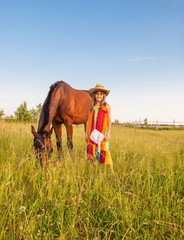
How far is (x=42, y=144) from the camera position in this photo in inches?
140

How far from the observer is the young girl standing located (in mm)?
3691

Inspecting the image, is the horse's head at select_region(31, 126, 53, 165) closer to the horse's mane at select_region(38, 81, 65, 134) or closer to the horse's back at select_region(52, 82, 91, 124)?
the horse's mane at select_region(38, 81, 65, 134)

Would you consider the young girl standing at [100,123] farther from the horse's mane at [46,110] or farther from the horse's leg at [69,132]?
the horse's leg at [69,132]

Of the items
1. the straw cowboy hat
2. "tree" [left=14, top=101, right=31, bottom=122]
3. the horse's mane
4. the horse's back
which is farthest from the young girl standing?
"tree" [left=14, top=101, right=31, bottom=122]

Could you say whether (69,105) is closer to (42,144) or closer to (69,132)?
(69,132)

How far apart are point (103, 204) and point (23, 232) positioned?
2.97ft

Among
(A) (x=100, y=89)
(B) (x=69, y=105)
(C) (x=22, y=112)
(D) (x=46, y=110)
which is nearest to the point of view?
(A) (x=100, y=89)

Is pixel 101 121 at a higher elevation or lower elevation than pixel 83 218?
higher

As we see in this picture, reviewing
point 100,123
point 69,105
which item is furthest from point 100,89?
point 69,105

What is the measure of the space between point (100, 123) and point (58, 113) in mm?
2348

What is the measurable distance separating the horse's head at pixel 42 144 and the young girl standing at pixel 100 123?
0.84m

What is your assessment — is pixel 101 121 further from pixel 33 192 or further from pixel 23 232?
pixel 23 232

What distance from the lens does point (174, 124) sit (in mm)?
38469

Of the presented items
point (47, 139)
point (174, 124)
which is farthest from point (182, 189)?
point (174, 124)
